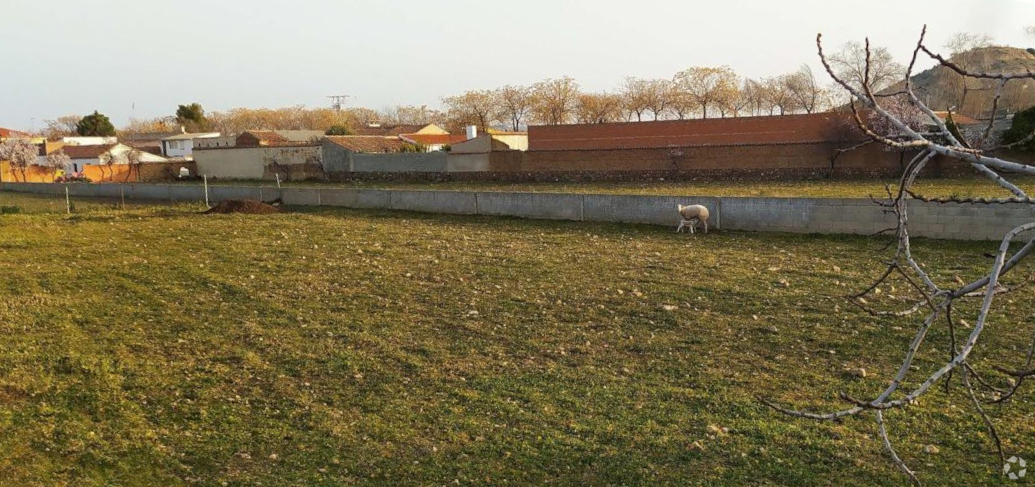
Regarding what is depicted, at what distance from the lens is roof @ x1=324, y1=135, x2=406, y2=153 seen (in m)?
47.4

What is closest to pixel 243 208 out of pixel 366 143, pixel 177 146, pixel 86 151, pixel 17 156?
pixel 366 143

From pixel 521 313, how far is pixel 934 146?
7850 mm

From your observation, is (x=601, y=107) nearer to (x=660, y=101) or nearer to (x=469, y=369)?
(x=660, y=101)

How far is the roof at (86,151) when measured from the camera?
62.1 m

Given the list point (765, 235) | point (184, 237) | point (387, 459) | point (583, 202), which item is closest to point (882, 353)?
point (387, 459)

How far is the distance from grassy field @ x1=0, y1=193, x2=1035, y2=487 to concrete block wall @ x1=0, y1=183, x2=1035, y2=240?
0.77 meters

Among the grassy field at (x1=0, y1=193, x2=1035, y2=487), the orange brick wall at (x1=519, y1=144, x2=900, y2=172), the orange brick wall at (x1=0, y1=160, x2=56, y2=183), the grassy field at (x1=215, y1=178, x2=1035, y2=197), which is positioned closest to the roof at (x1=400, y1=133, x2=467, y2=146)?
the orange brick wall at (x1=519, y1=144, x2=900, y2=172)

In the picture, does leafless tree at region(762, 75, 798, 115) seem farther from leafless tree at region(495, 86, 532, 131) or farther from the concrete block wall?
the concrete block wall

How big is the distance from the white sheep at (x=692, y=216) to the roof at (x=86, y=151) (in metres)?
60.3

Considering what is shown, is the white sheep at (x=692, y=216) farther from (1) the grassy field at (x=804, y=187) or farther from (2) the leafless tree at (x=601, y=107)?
(2) the leafless tree at (x=601, y=107)

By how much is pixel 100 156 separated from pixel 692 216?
60447 mm

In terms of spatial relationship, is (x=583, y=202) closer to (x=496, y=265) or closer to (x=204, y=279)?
(x=496, y=265)

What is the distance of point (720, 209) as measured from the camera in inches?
672

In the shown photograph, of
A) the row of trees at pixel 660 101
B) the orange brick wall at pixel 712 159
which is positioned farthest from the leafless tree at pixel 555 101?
the orange brick wall at pixel 712 159
